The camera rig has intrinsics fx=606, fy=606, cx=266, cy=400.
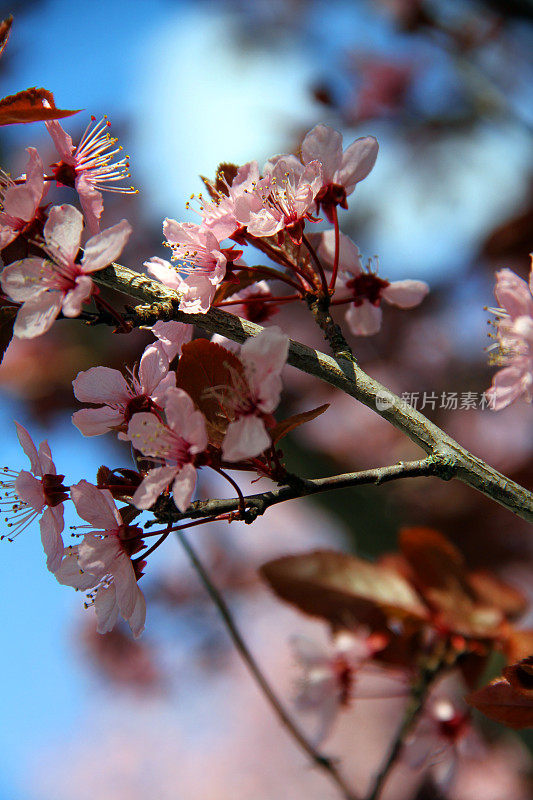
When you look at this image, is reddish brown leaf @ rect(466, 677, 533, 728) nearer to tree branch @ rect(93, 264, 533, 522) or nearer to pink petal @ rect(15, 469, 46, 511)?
tree branch @ rect(93, 264, 533, 522)

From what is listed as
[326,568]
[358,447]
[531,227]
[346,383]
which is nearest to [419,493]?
[358,447]

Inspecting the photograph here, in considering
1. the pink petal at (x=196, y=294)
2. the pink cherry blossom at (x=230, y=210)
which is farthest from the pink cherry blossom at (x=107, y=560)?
the pink cherry blossom at (x=230, y=210)

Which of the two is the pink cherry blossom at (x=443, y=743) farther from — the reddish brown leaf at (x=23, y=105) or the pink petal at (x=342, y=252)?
the reddish brown leaf at (x=23, y=105)

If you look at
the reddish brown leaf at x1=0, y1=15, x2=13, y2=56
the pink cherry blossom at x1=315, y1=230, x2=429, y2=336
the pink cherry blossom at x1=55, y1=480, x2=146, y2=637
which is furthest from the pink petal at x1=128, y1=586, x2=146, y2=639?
the reddish brown leaf at x1=0, y1=15, x2=13, y2=56

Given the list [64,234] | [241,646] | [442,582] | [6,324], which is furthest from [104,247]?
[442,582]

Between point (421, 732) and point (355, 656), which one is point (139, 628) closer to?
point (355, 656)

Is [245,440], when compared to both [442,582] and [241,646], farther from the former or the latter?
[442,582]
